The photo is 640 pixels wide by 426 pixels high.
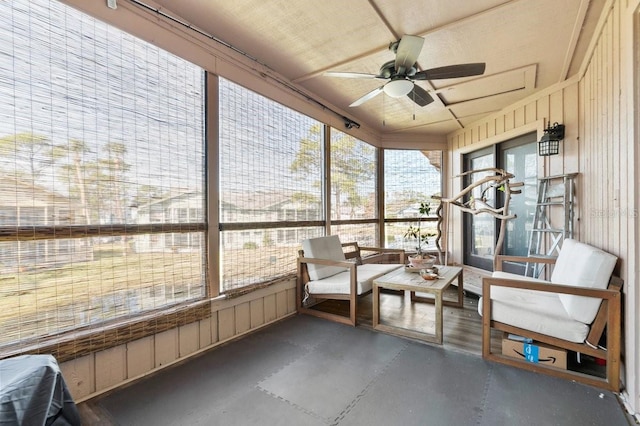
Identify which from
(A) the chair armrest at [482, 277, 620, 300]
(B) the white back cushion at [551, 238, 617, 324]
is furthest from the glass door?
(A) the chair armrest at [482, 277, 620, 300]

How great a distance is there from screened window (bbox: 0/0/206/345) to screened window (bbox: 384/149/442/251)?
12.1ft

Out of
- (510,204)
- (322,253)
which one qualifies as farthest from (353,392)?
(510,204)

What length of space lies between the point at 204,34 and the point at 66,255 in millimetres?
2040

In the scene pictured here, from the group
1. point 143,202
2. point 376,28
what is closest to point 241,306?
point 143,202

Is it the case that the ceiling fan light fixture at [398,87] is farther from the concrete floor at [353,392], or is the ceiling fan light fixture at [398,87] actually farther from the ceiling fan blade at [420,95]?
the concrete floor at [353,392]

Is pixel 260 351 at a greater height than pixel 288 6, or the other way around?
pixel 288 6

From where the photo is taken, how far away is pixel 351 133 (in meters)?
4.52

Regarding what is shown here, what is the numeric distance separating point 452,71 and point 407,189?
123 inches

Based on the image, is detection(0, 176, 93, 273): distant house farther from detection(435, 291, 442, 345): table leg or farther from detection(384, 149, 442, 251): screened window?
detection(384, 149, 442, 251): screened window

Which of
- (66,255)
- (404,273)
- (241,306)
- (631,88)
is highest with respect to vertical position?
(631,88)

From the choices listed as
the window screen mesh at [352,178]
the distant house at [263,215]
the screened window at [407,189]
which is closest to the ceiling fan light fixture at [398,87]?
the distant house at [263,215]

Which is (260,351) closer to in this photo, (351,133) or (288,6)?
(288,6)

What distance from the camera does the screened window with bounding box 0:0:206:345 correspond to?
5.34 feet

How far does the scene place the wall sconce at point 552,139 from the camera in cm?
330
